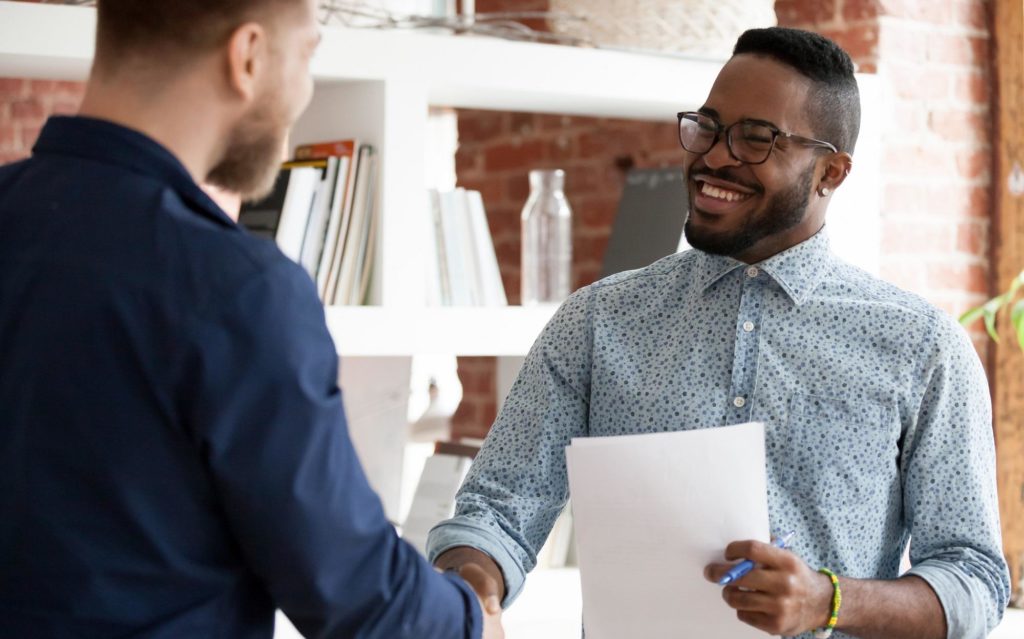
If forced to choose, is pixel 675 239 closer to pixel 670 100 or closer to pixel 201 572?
pixel 670 100

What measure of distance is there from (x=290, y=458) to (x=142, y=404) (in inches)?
4.9

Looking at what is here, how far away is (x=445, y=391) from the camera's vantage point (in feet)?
14.3

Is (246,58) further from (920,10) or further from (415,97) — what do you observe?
(920,10)

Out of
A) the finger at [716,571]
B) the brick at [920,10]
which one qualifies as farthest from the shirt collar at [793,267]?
the brick at [920,10]

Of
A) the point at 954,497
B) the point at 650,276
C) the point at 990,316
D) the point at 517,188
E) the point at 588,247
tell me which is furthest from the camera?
the point at 517,188

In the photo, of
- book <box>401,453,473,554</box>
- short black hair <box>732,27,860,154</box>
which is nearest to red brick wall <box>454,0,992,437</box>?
book <box>401,453,473,554</box>

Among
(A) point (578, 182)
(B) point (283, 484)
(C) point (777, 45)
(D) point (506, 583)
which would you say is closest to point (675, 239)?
(A) point (578, 182)

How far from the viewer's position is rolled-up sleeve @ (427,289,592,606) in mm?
1626

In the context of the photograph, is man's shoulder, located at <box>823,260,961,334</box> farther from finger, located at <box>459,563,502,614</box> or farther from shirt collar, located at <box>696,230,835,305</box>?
finger, located at <box>459,563,502,614</box>

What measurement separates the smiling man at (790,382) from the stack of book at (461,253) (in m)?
0.98

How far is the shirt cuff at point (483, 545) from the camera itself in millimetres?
1573

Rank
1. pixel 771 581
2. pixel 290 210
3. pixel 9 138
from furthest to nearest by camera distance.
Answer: pixel 9 138, pixel 290 210, pixel 771 581

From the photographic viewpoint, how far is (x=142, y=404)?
3.45ft

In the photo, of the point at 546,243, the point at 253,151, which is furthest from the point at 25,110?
the point at 253,151
